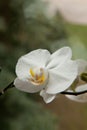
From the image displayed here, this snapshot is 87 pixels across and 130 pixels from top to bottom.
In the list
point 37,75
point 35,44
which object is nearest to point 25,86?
point 37,75

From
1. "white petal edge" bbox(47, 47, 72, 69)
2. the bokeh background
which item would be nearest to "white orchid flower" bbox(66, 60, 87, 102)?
"white petal edge" bbox(47, 47, 72, 69)

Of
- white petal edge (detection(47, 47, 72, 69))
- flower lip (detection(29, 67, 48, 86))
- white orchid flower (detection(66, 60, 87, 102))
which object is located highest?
white petal edge (detection(47, 47, 72, 69))

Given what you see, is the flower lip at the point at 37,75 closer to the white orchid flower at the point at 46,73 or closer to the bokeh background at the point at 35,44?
the white orchid flower at the point at 46,73

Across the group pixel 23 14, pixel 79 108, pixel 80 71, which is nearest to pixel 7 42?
pixel 23 14

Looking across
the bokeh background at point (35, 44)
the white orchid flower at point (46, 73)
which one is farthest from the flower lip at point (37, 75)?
the bokeh background at point (35, 44)

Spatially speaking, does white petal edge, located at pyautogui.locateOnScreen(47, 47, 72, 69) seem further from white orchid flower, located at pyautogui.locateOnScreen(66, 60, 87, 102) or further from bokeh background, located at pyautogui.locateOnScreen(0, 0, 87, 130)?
bokeh background, located at pyautogui.locateOnScreen(0, 0, 87, 130)

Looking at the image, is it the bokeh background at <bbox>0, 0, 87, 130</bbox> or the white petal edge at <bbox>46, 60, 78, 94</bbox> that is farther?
the bokeh background at <bbox>0, 0, 87, 130</bbox>

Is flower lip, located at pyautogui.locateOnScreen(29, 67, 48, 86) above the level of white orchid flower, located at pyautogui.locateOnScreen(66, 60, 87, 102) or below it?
above

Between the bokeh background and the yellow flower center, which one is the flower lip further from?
the bokeh background
